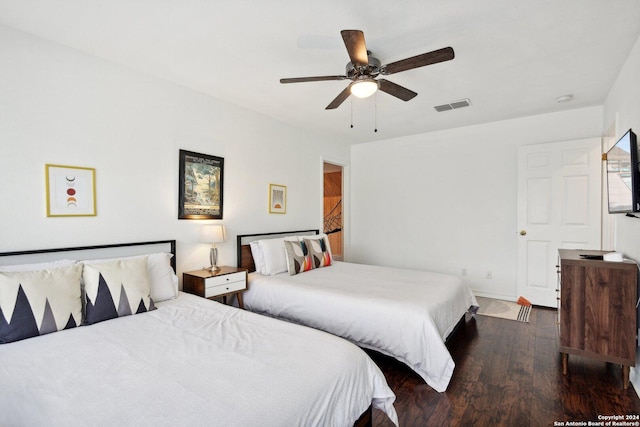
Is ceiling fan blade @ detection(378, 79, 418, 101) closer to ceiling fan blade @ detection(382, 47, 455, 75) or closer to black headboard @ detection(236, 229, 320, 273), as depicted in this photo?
ceiling fan blade @ detection(382, 47, 455, 75)

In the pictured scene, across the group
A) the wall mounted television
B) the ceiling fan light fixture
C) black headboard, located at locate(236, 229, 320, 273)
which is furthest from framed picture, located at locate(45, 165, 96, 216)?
the wall mounted television

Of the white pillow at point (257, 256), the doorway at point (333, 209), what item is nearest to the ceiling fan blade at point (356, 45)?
the white pillow at point (257, 256)

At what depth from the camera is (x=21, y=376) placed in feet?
4.57

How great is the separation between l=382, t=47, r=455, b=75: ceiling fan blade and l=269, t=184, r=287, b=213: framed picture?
90.9 inches

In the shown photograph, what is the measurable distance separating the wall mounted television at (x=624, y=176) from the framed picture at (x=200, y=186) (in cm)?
351

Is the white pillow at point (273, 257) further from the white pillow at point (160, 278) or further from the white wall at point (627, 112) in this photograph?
the white wall at point (627, 112)

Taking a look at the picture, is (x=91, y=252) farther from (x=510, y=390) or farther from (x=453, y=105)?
(x=453, y=105)

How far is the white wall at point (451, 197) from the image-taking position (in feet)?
14.1

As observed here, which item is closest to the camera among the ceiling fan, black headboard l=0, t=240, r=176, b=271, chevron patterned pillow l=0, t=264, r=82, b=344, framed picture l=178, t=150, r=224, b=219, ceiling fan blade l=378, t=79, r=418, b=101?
chevron patterned pillow l=0, t=264, r=82, b=344

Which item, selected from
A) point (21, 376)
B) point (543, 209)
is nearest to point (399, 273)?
point (543, 209)

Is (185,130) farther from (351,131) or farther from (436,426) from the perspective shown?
(436,426)

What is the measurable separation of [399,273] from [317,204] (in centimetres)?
181

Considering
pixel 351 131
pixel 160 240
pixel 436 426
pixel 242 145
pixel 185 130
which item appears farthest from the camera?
pixel 351 131

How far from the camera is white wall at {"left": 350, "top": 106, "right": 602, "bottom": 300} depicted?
Answer: 14.1 feet
